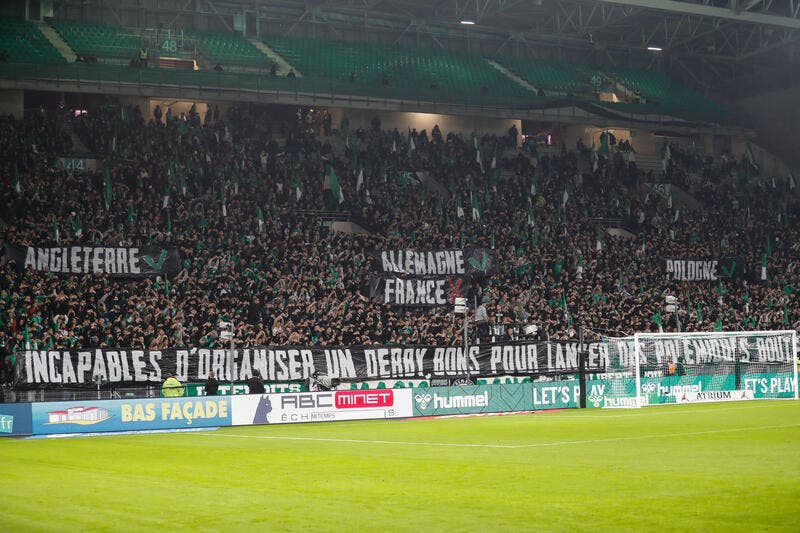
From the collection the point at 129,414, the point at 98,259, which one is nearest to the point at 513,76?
the point at 98,259

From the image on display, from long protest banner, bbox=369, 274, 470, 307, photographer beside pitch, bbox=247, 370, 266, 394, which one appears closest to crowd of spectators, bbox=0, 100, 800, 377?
long protest banner, bbox=369, 274, 470, 307

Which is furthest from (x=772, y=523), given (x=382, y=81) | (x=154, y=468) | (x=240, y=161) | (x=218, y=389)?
(x=382, y=81)

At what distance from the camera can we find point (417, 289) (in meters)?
42.4

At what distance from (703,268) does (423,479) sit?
3705cm

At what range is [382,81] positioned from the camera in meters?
54.2

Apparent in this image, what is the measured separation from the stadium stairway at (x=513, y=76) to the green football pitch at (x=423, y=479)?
35274mm

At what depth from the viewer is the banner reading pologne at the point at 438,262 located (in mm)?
42250

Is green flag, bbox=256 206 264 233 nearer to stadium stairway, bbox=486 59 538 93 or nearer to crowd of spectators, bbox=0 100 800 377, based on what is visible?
crowd of spectators, bbox=0 100 800 377

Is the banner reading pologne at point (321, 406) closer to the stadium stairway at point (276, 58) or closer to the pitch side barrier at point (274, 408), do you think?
the pitch side barrier at point (274, 408)

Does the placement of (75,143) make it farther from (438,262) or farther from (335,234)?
(438,262)

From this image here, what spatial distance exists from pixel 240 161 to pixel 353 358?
1347 centimetres

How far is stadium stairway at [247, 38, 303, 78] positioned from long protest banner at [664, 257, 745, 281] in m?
20.1

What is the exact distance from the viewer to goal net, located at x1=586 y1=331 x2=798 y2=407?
120 ft

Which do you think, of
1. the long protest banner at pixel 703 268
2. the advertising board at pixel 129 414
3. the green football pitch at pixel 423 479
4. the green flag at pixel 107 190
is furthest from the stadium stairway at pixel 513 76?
the green football pitch at pixel 423 479
